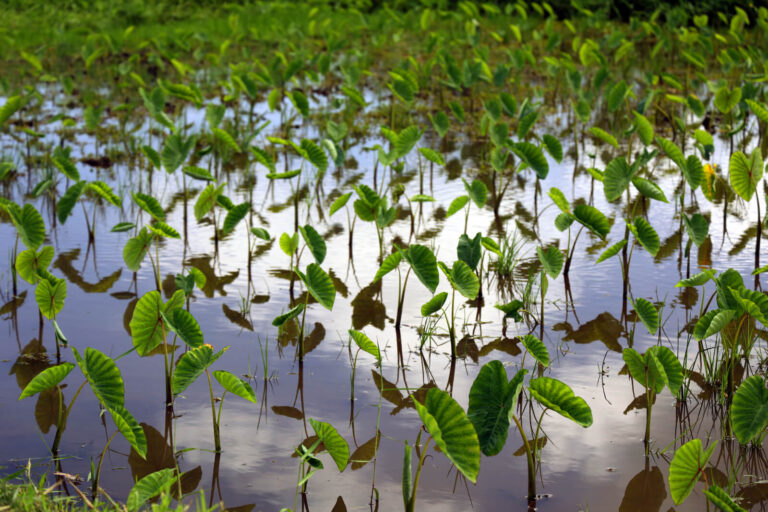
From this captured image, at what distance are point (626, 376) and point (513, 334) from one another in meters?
0.41

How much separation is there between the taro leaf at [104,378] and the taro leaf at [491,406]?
0.74m

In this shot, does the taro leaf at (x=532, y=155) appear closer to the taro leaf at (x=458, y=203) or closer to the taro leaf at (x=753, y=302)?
the taro leaf at (x=458, y=203)

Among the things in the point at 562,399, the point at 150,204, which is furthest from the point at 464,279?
the point at 150,204

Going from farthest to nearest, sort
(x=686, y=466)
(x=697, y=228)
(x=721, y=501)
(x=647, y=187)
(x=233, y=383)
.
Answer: (x=647, y=187)
(x=697, y=228)
(x=233, y=383)
(x=686, y=466)
(x=721, y=501)

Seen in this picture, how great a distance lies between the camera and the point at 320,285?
7.96 ft

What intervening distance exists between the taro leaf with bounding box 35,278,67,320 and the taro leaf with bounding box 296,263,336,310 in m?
0.64

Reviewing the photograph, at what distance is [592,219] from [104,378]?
1.63 metres

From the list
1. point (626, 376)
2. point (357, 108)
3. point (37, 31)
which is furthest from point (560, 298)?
point (37, 31)

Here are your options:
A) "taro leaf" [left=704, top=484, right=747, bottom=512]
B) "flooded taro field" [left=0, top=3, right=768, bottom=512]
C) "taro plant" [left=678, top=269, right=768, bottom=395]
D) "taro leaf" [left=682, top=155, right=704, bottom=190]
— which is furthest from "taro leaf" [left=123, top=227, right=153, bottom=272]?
"taro leaf" [left=682, top=155, right=704, bottom=190]

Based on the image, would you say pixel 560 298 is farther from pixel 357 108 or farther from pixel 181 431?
Answer: pixel 357 108

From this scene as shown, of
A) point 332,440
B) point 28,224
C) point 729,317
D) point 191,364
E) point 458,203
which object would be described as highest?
point 458,203

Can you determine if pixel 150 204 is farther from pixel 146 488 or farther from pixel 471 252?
pixel 146 488

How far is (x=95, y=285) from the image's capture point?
318cm

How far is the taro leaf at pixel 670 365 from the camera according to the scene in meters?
1.99
